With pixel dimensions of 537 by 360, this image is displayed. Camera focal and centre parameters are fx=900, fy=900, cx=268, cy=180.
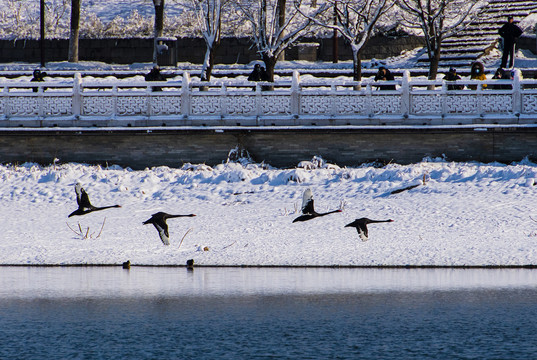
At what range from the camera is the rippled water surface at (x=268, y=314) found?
871cm

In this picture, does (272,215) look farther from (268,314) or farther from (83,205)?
(268,314)

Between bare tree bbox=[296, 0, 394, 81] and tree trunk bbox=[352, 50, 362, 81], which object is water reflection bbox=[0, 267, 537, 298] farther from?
bare tree bbox=[296, 0, 394, 81]

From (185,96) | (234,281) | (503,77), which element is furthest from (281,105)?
(234,281)

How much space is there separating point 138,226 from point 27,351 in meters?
8.11

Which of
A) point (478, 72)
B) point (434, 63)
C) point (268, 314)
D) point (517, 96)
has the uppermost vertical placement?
point (434, 63)

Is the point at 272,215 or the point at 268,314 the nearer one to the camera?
the point at 268,314

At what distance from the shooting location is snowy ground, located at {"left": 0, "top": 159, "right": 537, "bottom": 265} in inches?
565

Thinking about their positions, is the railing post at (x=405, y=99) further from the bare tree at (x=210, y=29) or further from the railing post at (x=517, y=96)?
the bare tree at (x=210, y=29)

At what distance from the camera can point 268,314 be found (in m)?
10.2

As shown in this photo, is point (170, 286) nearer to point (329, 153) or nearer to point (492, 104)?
point (329, 153)

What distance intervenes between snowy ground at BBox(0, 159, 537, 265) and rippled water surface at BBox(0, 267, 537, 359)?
3.11ft

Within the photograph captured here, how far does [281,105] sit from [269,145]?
99cm

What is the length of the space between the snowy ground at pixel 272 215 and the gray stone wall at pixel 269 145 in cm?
52

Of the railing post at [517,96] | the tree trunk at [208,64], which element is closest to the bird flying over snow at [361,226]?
the railing post at [517,96]
